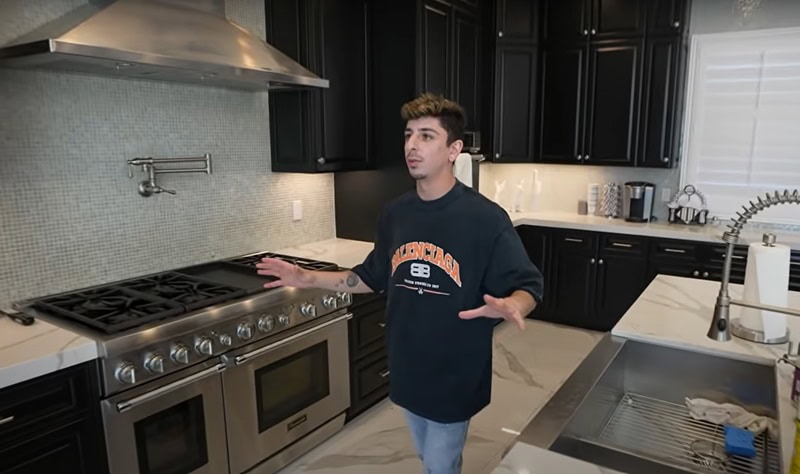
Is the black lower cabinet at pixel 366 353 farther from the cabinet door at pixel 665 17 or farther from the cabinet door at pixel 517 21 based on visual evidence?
the cabinet door at pixel 665 17

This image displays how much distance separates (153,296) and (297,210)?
129 centimetres

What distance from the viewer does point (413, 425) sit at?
6.18 ft

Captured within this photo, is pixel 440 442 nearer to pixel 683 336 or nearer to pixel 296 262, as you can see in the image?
pixel 683 336

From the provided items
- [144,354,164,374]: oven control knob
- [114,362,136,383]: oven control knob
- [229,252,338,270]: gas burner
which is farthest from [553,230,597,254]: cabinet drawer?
[114,362,136,383]: oven control knob

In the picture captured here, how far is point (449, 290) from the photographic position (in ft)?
5.60

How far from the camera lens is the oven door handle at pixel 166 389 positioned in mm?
2006

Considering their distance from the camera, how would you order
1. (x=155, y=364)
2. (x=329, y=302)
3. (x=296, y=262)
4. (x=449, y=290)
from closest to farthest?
(x=449, y=290), (x=155, y=364), (x=329, y=302), (x=296, y=262)

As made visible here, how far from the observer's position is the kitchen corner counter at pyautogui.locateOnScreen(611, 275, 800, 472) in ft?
4.64

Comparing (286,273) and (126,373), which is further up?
(286,273)

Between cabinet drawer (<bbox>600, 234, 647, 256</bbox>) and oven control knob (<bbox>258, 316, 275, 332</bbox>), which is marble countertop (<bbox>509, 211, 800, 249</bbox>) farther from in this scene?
oven control knob (<bbox>258, 316, 275, 332</bbox>)

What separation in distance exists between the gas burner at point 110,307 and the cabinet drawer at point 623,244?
3.29 meters

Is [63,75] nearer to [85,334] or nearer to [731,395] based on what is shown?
[85,334]

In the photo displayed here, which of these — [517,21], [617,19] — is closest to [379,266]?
[517,21]

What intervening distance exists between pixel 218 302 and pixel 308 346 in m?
0.56
